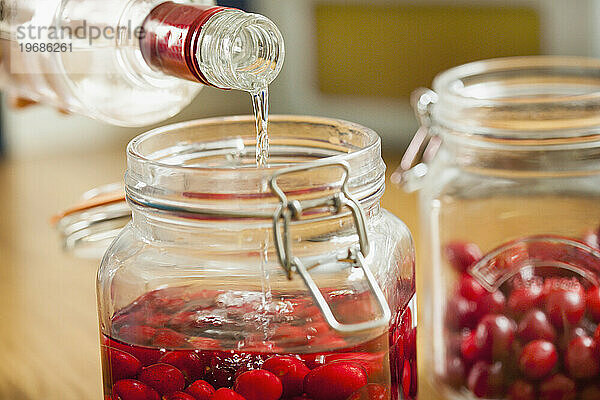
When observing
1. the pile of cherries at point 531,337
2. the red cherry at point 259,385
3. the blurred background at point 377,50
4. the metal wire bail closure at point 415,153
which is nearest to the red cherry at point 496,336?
the pile of cherries at point 531,337

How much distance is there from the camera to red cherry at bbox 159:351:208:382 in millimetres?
420

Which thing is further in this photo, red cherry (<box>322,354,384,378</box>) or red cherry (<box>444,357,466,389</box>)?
red cherry (<box>444,357,466,389</box>)

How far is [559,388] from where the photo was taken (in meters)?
0.58

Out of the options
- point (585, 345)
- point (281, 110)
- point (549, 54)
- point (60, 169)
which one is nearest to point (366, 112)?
point (281, 110)

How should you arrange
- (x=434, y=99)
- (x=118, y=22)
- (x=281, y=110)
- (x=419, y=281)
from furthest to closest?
1. (x=281, y=110)
2. (x=419, y=281)
3. (x=434, y=99)
4. (x=118, y=22)

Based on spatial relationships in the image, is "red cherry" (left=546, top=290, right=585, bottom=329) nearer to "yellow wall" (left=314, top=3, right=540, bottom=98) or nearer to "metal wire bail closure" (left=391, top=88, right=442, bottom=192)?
"metal wire bail closure" (left=391, top=88, right=442, bottom=192)

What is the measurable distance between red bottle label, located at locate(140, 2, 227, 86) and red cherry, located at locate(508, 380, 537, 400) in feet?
0.97

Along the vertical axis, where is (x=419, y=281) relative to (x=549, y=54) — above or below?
below

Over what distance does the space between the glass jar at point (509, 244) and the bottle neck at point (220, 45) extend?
207 millimetres

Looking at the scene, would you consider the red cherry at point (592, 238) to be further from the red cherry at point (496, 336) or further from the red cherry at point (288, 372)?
the red cherry at point (288, 372)

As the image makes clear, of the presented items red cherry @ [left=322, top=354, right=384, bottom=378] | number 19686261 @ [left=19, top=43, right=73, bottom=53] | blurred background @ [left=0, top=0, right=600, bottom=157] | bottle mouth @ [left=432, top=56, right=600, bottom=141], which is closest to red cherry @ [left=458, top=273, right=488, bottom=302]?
bottle mouth @ [left=432, top=56, right=600, bottom=141]

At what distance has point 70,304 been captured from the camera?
80cm

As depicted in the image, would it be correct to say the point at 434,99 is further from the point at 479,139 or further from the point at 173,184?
the point at 173,184

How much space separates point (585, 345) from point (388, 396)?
19 centimetres
